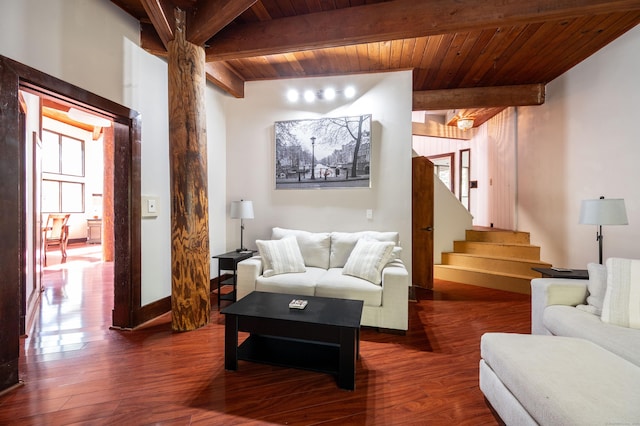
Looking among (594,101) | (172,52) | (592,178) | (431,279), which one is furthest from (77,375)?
(594,101)

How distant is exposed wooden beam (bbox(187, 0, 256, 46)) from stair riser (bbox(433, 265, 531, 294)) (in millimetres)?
4528

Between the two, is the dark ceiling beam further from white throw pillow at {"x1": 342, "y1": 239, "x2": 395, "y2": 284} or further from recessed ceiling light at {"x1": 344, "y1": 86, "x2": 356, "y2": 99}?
white throw pillow at {"x1": 342, "y1": 239, "x2": 395, "y2": 284}

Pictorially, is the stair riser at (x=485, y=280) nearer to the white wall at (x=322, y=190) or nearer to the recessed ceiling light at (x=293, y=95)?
the white wall at (x=322, y=190)

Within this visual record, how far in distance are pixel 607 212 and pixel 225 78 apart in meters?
4.43

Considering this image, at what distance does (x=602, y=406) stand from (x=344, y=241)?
2.47 m

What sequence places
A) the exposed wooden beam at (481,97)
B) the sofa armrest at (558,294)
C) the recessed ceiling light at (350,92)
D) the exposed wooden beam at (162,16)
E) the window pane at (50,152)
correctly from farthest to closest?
the window pane at (50,152), the exposed wooden beam at (481,97), the recessed ceiling light at (350,92), the exposed wooden beam at (162,16), the sofa armrest at (558,294)

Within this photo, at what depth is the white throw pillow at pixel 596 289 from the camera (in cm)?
194

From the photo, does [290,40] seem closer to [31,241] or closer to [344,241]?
[344,241]

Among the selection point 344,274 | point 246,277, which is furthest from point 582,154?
point 246,277

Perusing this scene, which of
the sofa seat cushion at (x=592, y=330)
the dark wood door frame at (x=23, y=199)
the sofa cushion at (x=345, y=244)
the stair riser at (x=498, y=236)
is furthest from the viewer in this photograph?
the stair riser at (x=498, y=236)

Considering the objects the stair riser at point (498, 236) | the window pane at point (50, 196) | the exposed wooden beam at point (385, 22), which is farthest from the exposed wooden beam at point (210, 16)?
the window pane at point (50, 196)

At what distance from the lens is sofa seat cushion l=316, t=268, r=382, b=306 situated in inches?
104

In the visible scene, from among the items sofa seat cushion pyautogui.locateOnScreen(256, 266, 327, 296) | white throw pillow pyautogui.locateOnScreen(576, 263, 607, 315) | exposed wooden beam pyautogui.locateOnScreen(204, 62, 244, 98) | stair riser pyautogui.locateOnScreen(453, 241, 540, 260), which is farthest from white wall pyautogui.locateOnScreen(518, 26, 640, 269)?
exposed wooden beam pyautogui.locateOnScreen(204, 62, 244, 98)

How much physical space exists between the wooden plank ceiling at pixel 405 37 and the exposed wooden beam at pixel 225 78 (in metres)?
0.01
